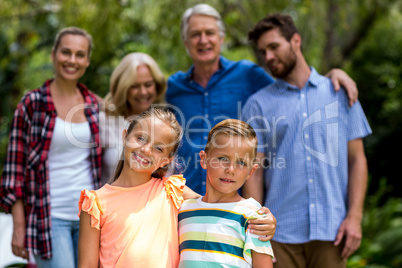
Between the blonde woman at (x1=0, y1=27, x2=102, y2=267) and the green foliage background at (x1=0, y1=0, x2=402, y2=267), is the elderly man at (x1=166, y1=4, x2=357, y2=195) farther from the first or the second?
the green foliage background at (x1=0, y1=0, x2=402, y2=267)

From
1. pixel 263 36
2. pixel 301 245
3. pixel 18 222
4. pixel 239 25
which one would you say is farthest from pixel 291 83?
pixel 239 25

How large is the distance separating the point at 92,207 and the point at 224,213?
578mm

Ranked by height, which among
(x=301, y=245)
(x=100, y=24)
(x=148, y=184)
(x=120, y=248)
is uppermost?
(x=100, y=24)

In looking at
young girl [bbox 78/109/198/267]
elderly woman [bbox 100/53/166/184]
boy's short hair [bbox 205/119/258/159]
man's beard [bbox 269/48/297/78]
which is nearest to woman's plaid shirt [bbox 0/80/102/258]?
elderly woman [bbox 100/53/166/184]

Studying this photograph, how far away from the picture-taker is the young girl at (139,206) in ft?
6.06

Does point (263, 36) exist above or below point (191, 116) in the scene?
above

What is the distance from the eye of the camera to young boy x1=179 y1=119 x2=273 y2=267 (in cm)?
180

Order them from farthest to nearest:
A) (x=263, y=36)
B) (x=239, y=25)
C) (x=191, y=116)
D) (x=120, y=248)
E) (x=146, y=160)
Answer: (x=239, y=25), (x=191, y=116), (x=263, y=36), (x=146, y=160), (x=120, y=248)

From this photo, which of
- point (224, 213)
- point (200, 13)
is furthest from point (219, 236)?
point (200, 13)

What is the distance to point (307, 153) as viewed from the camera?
8.52 ft

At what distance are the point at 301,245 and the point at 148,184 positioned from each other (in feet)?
3.73

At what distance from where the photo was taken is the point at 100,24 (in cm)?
554

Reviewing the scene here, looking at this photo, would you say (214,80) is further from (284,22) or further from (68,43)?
(68,43)

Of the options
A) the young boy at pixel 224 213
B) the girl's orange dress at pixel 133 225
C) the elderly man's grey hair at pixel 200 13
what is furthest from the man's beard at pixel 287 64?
the girl's orange dress at pixel 133 225
